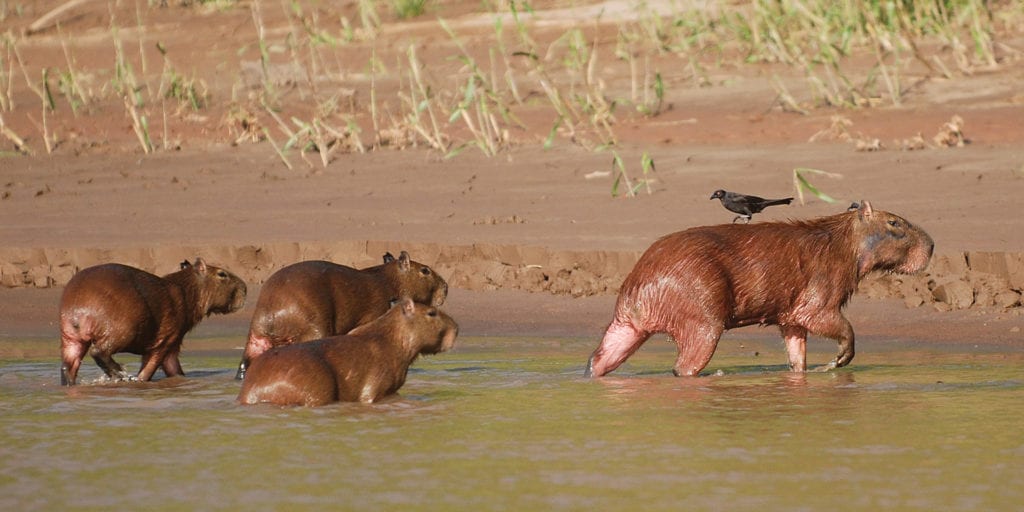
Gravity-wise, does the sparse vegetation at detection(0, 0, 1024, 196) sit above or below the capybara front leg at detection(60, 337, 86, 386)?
above

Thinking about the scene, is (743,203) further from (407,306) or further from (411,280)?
Result: (407,306)

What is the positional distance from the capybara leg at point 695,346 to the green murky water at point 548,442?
10cm

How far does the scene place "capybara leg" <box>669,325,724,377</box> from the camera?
7.70 meters

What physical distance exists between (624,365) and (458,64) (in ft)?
31.9

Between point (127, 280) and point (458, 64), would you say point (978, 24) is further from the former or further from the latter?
point (127, 280)

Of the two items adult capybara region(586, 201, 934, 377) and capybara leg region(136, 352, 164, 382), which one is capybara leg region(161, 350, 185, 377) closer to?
capybara leg region(136, 352, 164, 382)

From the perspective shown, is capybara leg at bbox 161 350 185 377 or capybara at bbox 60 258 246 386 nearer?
capybara at bbox 60 258 246 386

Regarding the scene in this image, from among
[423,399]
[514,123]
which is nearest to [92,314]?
[423,399]

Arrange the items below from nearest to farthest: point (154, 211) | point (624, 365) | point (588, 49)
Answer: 1. point (624, 365)
2. point (154, 211)
3. point (588, 49)

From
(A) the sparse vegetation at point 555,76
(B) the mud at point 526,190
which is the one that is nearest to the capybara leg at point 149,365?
(B) the mud at point 526,190

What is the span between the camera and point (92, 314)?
790cm

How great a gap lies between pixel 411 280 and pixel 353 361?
1.73 m

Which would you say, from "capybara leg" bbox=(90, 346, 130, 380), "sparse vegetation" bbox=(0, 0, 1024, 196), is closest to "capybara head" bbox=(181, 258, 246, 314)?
"capybara leg" bbox=(90, 346, 130, 380)

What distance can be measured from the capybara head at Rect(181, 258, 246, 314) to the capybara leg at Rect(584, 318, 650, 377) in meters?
2.05
